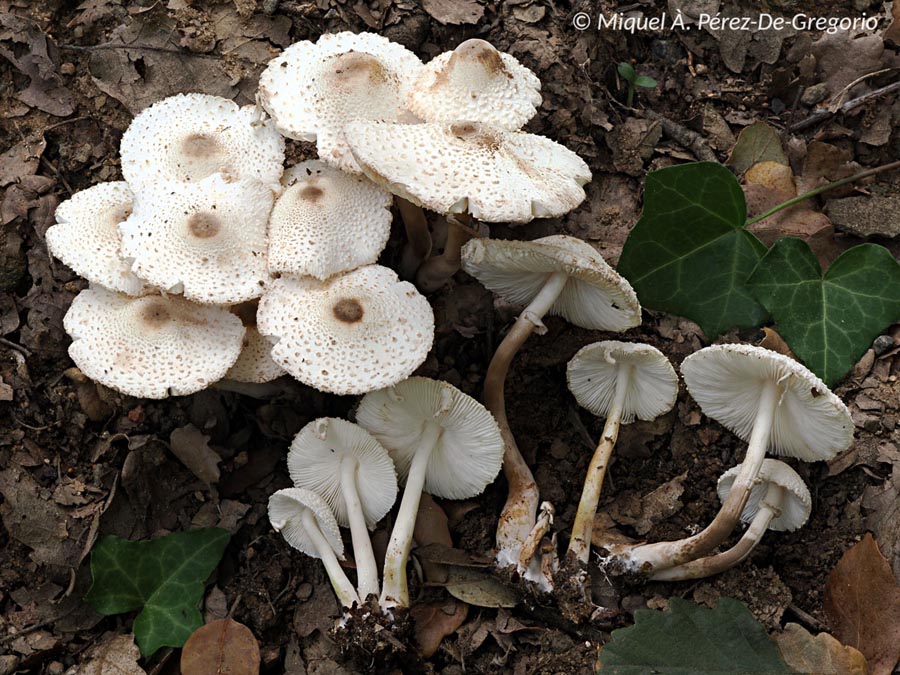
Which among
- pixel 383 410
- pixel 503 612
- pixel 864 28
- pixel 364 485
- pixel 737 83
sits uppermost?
A: pixel 864 28

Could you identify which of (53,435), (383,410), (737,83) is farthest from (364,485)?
(737,83)

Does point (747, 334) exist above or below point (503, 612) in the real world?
above

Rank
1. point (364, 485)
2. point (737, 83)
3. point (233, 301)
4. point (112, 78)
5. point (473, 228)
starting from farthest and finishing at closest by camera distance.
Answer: point (737, 83) → point (112, 78) → point (473, 228) → point (364, 485) → point (233, 301)

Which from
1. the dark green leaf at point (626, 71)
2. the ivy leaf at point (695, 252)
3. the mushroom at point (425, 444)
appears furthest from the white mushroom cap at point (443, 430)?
the dark green leaf at point (626, 71)

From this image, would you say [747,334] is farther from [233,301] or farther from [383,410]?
[233,301]

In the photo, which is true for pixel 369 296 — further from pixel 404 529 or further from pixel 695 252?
pixel 695 252

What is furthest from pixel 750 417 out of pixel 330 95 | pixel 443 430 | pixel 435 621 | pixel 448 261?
pixel 330 95
